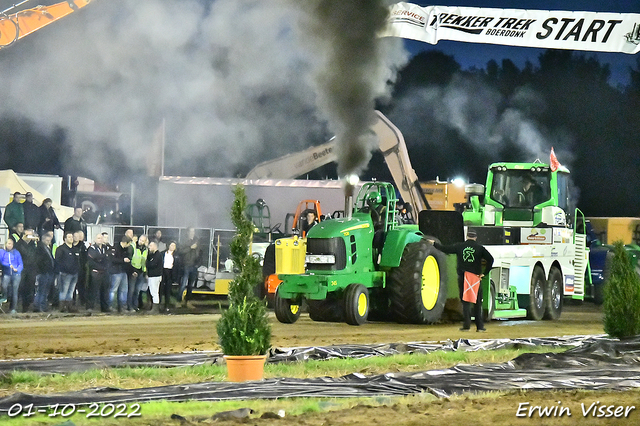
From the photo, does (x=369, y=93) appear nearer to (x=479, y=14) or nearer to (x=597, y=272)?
(x=597, y=272)

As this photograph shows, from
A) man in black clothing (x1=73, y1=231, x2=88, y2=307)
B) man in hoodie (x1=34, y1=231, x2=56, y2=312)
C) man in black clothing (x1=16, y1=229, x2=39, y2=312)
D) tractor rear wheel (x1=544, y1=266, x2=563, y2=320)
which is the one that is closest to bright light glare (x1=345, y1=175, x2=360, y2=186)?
tractor rear wheel (x1=544, y1=266, x2=563, y2=320)

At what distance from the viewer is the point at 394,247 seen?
14.8 meters

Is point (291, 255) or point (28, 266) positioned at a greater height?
point (291, 255)

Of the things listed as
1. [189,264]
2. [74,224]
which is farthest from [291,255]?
[74,224]

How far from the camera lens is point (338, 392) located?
714cm

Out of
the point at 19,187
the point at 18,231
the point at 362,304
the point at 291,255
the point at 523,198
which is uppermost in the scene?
the point at 19,187

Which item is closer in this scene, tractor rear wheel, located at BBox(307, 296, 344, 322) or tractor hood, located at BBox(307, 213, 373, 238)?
tractor hood, located at BBox(307, 213, 373, 238)

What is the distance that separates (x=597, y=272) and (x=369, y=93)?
7.77m

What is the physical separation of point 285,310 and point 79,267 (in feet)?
13.2

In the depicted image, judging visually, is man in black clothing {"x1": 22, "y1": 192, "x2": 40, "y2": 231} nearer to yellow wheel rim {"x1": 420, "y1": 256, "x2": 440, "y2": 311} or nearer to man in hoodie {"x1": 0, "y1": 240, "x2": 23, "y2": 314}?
man in hoodie {"x1": 0, "y1": 240, "x2": 23, "y2": 314}

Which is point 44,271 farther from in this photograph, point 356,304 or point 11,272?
point 356,304

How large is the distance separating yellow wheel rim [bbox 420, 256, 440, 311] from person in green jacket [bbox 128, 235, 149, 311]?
5.50 metres

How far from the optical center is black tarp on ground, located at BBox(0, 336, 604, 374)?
8961mm

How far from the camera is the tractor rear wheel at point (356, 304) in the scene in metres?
14.0
